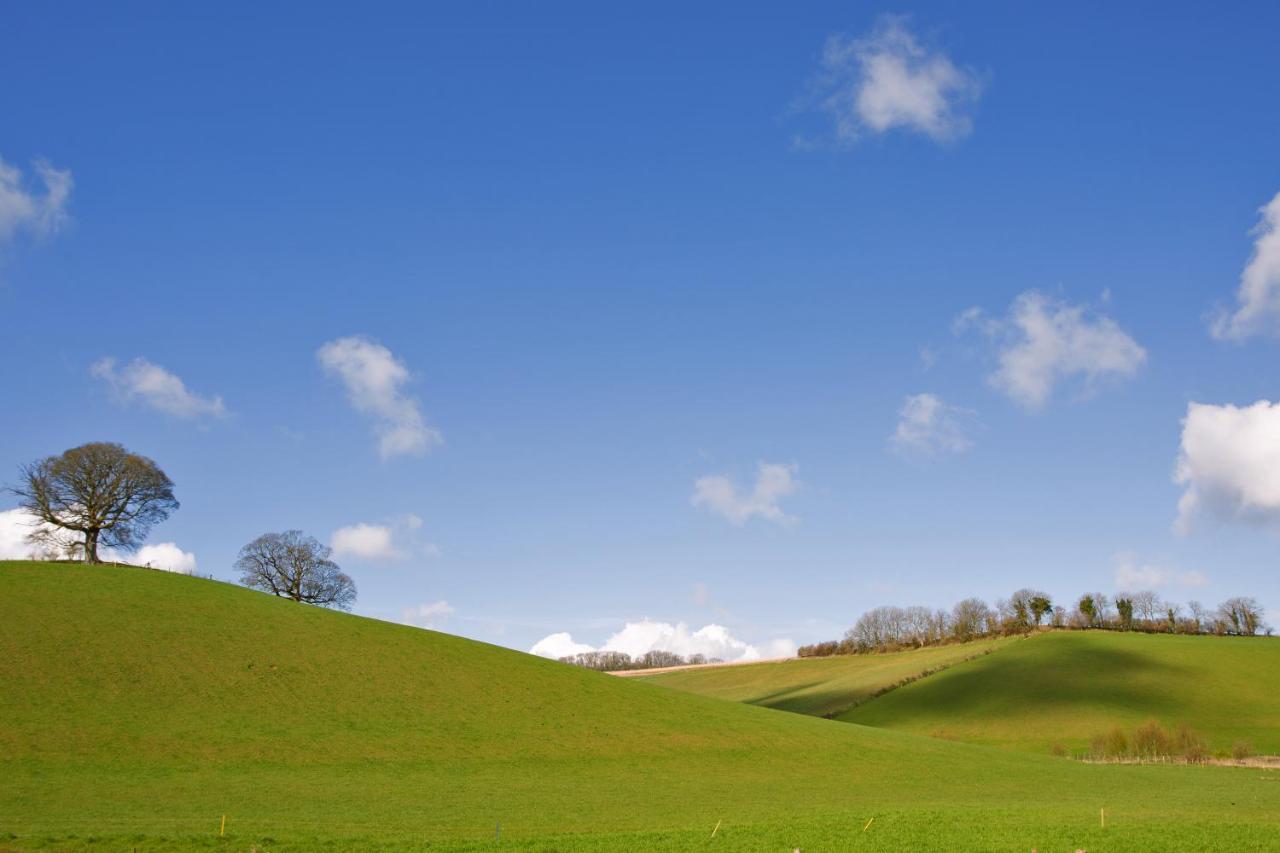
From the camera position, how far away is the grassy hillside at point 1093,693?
7375cm

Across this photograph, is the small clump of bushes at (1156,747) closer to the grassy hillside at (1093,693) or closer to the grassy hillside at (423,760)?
the grassy hillside at (1093,693)

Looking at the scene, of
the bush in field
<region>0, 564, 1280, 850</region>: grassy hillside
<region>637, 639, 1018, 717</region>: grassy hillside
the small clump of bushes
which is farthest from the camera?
<region>637, 639, 1018, 717</region>: grassy hillside

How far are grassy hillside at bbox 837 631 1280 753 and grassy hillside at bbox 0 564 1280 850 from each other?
22.5 metres

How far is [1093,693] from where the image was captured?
273ft

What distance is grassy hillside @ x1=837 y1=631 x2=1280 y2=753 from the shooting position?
73.8 m

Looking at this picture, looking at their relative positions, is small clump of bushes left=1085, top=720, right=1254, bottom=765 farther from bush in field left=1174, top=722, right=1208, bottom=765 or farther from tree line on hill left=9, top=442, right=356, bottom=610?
tree line on hill left=9, top=442, right=356, bottom=610

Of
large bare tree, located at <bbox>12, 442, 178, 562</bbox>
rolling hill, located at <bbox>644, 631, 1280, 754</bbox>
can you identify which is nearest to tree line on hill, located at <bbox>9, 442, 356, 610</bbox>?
large bare tree, located at <bbox>12, 442, 178, 562</bbox>

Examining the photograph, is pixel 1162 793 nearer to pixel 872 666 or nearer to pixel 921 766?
pixel 921 766

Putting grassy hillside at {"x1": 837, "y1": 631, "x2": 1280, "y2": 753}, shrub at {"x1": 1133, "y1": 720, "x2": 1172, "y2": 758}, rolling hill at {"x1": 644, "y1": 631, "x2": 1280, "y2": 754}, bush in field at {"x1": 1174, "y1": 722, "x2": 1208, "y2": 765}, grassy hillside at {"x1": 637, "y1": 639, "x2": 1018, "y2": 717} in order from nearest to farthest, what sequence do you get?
bush in field at {"x1": 1174, "y1": 722, "x2": 1208, "y2": 765} → shrub at {"x1": 1133, "y1": 720, "x2": 1172, "y2": 758} → grassy hillside at {"x1": 837, "y1": 631, "x2": 1280, "y2": 753} → rolling hill at {"x1": 644, "y1": 631, "x2": 1280, "y2": 754} → grassy hillside at {"x1": 637, "y1": 639, "x2": 1018, "y2": 717}

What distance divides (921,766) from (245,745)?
33.2 m

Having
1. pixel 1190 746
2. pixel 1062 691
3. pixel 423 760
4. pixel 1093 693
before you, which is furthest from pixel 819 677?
pixel 423 760

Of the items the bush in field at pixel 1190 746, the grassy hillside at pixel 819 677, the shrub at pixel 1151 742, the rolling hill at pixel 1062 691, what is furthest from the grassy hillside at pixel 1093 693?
the bush in field at pixel 1190 746

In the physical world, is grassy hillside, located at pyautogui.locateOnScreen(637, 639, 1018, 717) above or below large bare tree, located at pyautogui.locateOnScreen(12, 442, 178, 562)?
below

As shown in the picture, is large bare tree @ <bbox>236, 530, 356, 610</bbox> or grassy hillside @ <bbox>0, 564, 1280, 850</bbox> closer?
grassy hillside @ <bbox>0, 564, 1280, 850</bbox>
